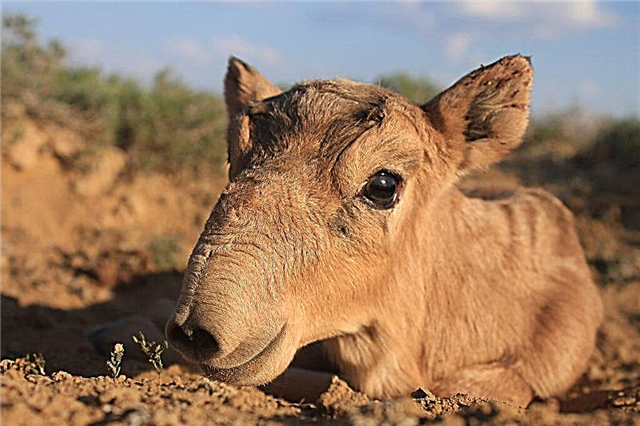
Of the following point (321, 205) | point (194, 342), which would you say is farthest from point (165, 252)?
point (194, 342)

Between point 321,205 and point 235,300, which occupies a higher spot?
point 321,205

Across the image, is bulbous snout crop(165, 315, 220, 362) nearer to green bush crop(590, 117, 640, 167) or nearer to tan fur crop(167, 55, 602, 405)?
tan fur crop(167, 55, 602, 405)

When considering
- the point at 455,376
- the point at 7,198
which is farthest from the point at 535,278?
the point at 7,198

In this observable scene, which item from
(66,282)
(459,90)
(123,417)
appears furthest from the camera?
(66,282)

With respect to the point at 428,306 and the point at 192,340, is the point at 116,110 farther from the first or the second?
the point at 192,340

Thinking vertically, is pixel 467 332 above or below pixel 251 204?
below

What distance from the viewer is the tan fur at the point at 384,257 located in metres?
3.36


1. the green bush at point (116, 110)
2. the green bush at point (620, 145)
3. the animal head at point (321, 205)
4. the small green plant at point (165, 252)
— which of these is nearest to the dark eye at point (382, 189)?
the animal head at point (321, 205)

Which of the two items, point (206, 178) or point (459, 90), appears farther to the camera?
point (206, 178)

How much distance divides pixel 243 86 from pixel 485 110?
76.5 inches

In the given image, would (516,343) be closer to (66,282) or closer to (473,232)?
(473,232)

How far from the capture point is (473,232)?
524cm

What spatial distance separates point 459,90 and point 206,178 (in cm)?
724

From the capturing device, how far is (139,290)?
7.63 meters
